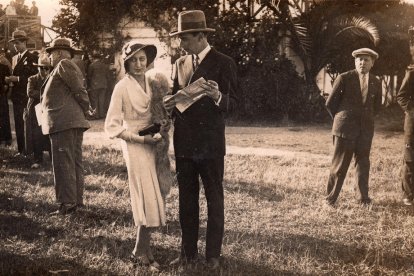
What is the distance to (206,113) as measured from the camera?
14.8ft

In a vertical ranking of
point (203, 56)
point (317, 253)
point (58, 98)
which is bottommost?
point (317, 253)

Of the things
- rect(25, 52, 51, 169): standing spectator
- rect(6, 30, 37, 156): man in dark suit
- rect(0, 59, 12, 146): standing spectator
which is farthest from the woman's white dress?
rect(0, 59, 12, 146): standing spectator

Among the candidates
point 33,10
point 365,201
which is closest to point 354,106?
point 365,201

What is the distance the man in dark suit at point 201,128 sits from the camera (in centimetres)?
441

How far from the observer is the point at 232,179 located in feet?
28.1

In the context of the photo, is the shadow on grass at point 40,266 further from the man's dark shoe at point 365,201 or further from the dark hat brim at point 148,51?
the man's dark shoe at point 365,201

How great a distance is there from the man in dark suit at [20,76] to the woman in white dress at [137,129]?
618 cm

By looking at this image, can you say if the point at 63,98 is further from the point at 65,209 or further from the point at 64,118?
the point at 65,209

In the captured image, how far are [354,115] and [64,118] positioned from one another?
379cm

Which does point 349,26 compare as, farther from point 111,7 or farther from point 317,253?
point 317,253

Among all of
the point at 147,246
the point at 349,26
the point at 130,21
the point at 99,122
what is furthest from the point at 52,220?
the point at 130,21

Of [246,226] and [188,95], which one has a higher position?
[188,95]

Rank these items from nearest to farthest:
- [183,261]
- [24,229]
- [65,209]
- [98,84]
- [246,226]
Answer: [183,261] → [24,229] → [246,226] → [65,209] → [98,84]

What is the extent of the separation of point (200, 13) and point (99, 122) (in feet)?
39.3
